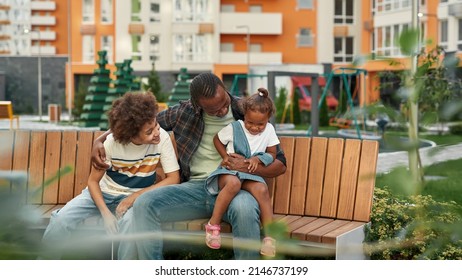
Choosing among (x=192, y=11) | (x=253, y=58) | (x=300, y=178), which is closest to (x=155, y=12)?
(x=192, y=11)

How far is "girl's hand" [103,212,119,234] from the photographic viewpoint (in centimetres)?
264

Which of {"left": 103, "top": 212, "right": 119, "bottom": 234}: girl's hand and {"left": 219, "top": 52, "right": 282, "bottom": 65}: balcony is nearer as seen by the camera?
{"left": 103, "top": 212, "right": 119, "bottom": 234}: girl's hand

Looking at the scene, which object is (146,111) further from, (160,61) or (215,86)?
(160,61)

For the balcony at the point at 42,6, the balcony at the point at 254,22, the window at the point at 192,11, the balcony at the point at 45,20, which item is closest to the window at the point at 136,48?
the window at the point at 192,11

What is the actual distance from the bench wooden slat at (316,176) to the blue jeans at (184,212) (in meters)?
0.42

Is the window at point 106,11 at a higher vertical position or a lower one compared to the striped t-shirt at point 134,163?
higher

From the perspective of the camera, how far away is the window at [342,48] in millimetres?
34938

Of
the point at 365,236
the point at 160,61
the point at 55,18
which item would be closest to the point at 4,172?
the point at 365,236

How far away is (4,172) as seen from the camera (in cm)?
82

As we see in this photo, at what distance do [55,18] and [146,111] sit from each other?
1450 inches

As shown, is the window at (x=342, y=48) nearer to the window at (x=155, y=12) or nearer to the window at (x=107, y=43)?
the window at (x=155, y=12)

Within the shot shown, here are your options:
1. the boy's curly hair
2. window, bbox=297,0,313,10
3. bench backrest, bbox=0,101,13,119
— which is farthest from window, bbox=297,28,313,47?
the boy's curly hair

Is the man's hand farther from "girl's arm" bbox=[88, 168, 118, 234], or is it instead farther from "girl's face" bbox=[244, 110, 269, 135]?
"girl's face" bbox=[244, 110, 269, 135]

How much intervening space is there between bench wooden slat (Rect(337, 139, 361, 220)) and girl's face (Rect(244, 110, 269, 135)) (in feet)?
1.30
